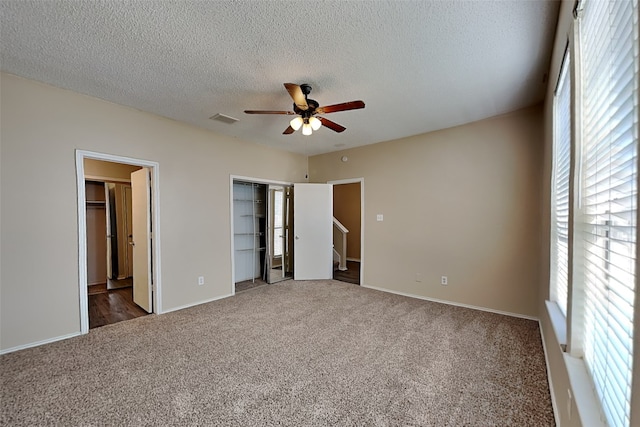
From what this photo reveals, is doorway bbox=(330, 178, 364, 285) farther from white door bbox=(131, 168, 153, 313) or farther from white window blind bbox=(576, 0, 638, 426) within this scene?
white window blind bbox=(576, 0, 638, 426)

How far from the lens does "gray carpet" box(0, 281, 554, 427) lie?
173cm

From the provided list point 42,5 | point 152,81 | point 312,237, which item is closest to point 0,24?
point 42,5

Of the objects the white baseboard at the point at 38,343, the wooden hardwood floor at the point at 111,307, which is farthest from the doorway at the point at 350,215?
the white baseboard at the point at 38,343

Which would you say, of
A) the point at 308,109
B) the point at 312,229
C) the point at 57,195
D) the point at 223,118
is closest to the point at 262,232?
the point at 312,229

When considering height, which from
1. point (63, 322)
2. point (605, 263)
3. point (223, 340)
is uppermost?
point (605, 263)

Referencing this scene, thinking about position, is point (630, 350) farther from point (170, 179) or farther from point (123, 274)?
point (123, 274)

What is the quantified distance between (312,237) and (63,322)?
365cm

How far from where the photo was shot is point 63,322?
2752 mm

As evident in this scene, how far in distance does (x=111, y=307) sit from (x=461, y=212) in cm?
522

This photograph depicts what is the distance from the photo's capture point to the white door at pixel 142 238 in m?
3.55

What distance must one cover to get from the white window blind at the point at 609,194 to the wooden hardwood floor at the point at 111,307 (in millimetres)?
4312

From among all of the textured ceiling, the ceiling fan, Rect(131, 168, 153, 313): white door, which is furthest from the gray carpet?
the textured ceiling

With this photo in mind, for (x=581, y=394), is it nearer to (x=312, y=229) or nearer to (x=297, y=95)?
(x=297, y=95)

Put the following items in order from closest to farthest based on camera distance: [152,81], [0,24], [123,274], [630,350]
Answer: [630,350] → [0,24] → [152,81] → [123,274]
